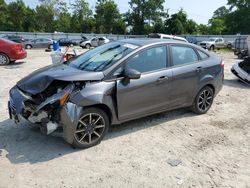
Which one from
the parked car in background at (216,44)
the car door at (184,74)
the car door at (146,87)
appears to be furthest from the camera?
the parked car in background at (216,44)

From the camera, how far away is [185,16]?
233ft

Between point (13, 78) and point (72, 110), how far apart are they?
669 cm

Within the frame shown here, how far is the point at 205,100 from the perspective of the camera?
23.6 feet

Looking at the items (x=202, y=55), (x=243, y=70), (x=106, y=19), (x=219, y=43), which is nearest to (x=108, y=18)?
(x=106, y=19)

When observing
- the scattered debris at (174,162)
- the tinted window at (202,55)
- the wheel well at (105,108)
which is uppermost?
the tinted window at (202,55)

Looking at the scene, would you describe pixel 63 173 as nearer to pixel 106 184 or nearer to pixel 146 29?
pixel 106 184

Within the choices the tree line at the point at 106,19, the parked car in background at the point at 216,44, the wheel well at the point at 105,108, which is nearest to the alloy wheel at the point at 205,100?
the wheel well at the point at 105,108

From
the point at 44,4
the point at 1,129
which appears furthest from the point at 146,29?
the point at 1,129

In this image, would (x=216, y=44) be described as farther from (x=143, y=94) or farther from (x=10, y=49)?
(x=143, y=94)

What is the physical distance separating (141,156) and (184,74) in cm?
216

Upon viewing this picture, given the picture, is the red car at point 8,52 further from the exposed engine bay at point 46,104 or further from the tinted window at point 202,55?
the tinted window at point 202,55

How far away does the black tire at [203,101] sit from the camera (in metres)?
6.98

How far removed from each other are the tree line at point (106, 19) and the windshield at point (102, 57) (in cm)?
6133

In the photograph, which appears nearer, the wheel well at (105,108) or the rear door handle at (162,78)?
the wheel well at (105,108)
